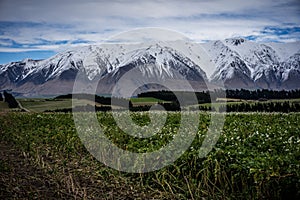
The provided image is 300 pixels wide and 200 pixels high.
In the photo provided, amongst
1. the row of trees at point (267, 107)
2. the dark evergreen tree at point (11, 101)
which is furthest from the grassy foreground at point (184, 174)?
the dark evergreen tree at point (11, 101)

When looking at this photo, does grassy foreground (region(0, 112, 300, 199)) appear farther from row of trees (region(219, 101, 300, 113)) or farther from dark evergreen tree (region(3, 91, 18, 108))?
dark evergreen tree (region(3, 91, 18, 108))

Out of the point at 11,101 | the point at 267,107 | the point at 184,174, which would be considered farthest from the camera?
the point at 11,101

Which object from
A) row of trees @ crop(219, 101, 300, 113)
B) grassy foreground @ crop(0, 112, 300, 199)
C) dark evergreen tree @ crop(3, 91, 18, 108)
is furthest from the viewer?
dark evergreen tree @ crop(3, 91, 18, 108)

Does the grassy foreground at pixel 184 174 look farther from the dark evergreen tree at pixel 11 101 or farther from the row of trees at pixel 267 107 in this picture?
the dark evergreen tree at pixel 11 101

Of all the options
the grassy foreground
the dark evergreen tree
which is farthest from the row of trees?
the dark evergreen tree

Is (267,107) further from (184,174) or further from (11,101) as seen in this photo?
(11,101)

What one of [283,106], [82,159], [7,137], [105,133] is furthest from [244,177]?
[283,106]

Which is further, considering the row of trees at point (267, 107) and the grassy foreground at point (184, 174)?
the row of trees at point (267, 107)

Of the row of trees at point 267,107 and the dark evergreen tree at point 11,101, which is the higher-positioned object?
the dark evergreen tree at point 11,101

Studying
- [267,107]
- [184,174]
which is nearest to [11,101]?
[267,107]

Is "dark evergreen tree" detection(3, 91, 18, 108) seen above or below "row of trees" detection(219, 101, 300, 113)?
above

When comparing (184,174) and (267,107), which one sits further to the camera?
(267,107)

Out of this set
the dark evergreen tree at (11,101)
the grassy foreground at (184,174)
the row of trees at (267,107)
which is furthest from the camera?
the dark evergreen tree at (11,101)

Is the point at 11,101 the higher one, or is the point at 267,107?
the point at 11,101
